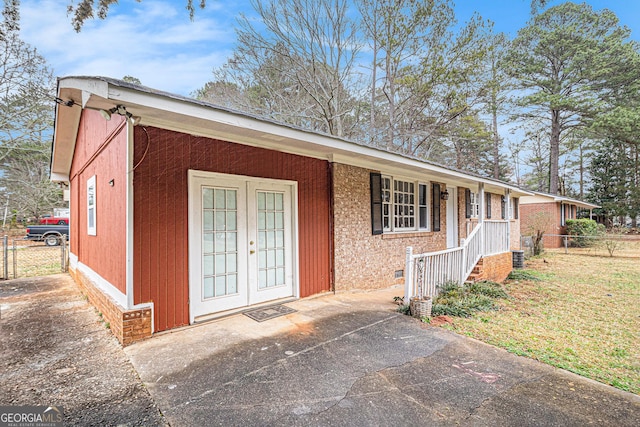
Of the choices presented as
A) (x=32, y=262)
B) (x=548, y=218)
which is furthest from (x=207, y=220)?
(x=548, y=218)

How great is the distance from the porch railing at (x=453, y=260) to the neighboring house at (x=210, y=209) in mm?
1383

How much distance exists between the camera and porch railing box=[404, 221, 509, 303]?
16.5 ft

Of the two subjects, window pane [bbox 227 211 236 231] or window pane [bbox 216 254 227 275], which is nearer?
window pane [bbox 216 254 227 275]

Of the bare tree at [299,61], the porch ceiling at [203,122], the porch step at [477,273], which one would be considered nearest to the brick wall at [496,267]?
the porch step at [477,273]

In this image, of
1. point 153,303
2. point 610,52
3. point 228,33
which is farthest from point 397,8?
point 610,52

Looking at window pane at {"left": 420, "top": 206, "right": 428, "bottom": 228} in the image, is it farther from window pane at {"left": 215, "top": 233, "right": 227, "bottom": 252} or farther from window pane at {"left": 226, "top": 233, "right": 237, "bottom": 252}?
window pane at {"left": 215, "top": 233, "right": 227, "bottom": 252}

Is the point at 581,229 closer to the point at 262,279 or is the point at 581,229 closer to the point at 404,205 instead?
the point at 404,205

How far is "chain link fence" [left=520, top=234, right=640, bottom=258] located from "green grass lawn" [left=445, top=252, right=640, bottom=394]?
6.05 metres

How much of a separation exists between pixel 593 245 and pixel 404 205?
16663 millimetres

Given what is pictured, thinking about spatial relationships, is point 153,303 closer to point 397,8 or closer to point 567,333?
point 567,333

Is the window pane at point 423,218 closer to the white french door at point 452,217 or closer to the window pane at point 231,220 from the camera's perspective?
the white french door at point 452,217

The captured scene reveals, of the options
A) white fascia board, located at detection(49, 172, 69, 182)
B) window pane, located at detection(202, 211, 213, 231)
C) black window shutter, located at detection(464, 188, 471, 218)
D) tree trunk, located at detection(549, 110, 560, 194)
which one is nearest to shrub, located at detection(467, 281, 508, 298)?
black window shutter, located at detection(464, 188, 471, 218)

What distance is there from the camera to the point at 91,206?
5.95 metres

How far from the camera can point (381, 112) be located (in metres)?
15.4
